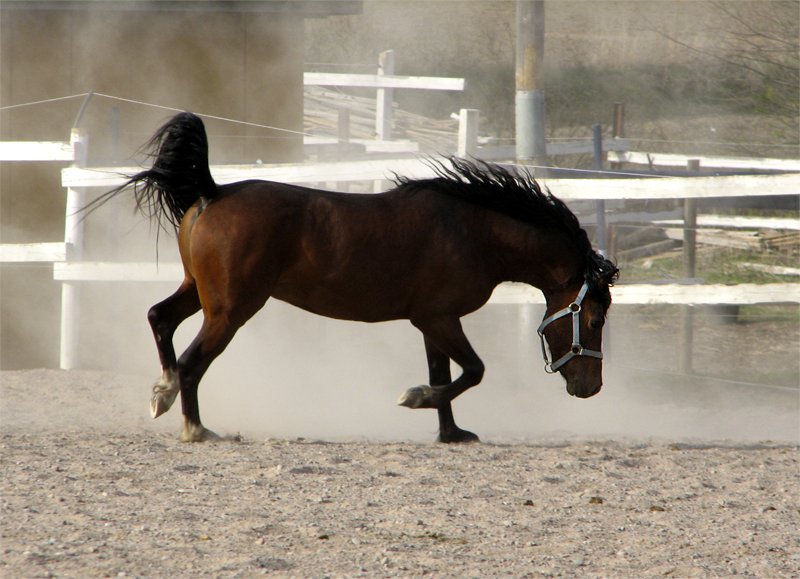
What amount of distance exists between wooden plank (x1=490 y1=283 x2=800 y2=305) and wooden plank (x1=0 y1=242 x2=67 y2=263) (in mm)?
3315

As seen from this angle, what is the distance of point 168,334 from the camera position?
5496 mm

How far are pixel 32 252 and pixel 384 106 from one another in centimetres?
637

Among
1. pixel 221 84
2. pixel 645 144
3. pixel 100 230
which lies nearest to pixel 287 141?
pixel 221 84

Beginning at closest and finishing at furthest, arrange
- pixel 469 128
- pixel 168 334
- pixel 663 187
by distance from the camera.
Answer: pixel 168 334 → pixel 663 187 → pixel 469 128

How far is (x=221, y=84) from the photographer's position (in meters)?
9.67

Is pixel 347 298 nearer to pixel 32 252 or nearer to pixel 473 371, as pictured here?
pixel 473 371

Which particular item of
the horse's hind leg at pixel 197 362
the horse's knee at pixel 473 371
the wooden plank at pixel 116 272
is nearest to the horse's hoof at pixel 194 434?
the horse's hind leg at pixel 197 362

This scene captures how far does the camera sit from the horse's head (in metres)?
5.39

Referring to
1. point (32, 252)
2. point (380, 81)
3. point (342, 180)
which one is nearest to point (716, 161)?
point (380, 81)

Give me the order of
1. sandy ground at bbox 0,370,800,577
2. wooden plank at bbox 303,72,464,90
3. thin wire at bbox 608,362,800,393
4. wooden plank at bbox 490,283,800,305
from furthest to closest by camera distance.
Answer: wooden plank at bbox 303,72,464,90 < thin wire at bbox 608,362,800,393 < wooden plank at bbox 490,283,800,305 < sandy ground at bbox 0,370,800,577

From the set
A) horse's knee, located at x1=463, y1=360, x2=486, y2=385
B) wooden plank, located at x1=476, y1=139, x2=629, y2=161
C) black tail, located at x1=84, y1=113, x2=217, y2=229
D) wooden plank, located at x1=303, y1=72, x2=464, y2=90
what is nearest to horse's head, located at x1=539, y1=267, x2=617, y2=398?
horse's knee, located at x1=463, y1=360, x2=486, y2=385

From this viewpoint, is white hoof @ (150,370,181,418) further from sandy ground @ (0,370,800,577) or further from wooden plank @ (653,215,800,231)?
wooden plank @ (653,215,800,231)

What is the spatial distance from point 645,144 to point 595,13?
15978mm

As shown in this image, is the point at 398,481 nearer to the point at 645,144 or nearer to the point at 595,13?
the point at 645,144
